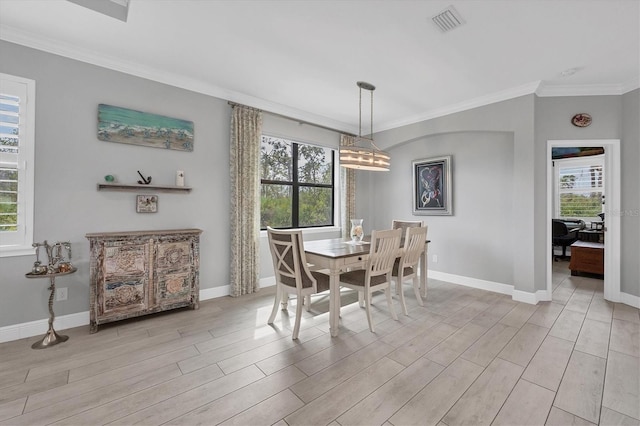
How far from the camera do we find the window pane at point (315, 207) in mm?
5048

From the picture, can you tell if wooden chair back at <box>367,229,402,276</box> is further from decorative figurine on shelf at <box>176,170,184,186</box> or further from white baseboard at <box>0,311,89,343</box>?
white baseboard at <box>0,311,89,343</box>

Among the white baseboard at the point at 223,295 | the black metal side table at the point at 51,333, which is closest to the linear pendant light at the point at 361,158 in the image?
the white baseboard at the point at 223,295

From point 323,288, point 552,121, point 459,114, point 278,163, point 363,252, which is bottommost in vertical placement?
point 323,288

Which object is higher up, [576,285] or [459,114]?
[459,114]

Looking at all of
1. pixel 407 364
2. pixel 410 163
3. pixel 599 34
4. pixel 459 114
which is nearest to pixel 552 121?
pixel 459 114

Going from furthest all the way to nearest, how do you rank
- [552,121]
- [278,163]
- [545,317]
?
1. [278,163]
2. [552,121]
3. [545,317]

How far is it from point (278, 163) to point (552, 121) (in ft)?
12.9

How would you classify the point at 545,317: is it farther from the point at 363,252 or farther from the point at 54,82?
the point at 54,82

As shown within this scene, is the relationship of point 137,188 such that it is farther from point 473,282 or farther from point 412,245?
point 473,282

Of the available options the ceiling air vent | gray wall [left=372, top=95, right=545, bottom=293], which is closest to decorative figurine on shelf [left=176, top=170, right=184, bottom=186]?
the ceiling air vent

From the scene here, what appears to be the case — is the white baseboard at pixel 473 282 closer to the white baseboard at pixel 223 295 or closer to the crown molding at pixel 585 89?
the white baseboard at pixel 223 295

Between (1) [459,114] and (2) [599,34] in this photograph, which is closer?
(2) [599,34]

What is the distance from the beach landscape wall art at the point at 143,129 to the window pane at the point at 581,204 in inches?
330

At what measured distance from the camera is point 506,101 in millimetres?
3857
